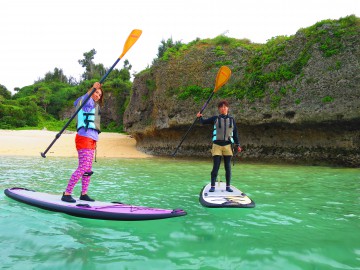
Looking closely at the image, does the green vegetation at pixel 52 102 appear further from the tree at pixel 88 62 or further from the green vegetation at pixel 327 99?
the green vegetation at pixel 327 99

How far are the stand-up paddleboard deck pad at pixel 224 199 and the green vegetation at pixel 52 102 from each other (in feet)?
83.0

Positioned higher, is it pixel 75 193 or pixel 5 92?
pixel 5 92

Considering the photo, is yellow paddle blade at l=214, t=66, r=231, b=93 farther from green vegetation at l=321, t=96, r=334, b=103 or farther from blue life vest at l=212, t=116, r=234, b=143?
green vegetation at l=321, t=96, r=334, b=103

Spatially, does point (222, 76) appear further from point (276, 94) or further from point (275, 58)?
point (275, 58)

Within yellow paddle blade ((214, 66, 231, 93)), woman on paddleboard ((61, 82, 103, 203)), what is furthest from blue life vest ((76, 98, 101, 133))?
yellow paddle blade ((214, 66, 231, 93))

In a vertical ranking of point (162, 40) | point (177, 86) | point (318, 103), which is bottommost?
point (318, 103)

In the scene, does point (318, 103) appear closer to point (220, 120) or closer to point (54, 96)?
point (220, 120)

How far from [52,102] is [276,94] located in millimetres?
38879

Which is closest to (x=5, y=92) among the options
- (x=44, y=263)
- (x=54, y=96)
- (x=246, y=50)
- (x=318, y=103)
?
(x=54, y=96)

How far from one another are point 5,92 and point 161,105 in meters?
40.2

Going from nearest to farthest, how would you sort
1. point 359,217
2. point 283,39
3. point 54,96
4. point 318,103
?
point 359,217 < point 318,103 < point 283,39 < point 54,96

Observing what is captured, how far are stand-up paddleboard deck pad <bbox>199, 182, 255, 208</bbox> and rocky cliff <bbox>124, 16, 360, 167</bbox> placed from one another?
8.26 m

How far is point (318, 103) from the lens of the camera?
12.7m

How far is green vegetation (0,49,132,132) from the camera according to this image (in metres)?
33.3
